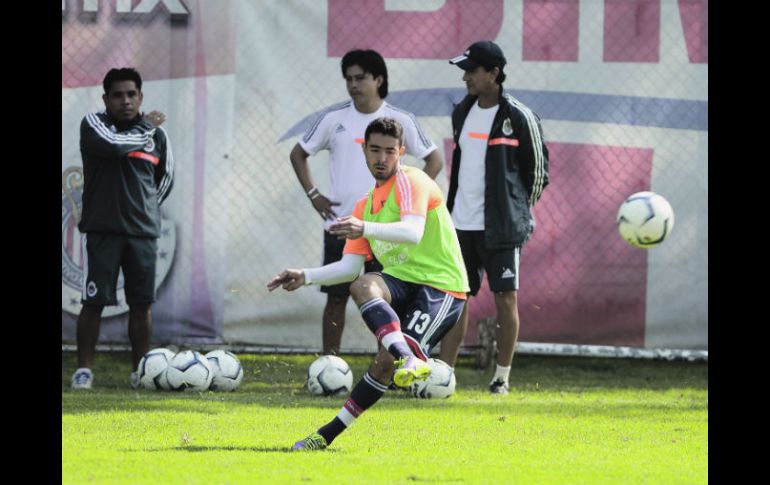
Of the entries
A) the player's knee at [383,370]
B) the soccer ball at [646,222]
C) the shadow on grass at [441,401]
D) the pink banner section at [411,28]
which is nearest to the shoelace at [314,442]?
the player's knee at [383,370]

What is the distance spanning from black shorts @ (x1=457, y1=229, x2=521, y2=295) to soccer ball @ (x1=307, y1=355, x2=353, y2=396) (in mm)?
1161

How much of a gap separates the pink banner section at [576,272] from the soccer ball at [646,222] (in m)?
1.71

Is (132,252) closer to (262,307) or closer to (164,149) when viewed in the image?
(164,149)

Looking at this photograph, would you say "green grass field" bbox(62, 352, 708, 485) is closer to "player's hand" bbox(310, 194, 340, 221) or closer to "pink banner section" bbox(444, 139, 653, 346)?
"pink banner section" bbox(444, 139, 653, 346)

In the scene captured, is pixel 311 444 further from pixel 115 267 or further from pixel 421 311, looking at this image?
pixel 115 267

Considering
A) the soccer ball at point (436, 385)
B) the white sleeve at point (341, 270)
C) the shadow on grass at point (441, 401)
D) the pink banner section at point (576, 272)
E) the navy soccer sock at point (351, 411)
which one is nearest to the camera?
the navy soccer sock at point (351, 411)

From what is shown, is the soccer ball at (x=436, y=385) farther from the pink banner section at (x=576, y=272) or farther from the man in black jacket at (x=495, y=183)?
the pink banner section at (x=576, y=272)

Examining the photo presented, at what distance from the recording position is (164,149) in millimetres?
9164

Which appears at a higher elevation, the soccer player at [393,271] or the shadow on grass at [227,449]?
the soccer player at [393,271]

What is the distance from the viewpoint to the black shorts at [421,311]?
627cm

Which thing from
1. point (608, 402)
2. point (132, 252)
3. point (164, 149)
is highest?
point (164, 149)
